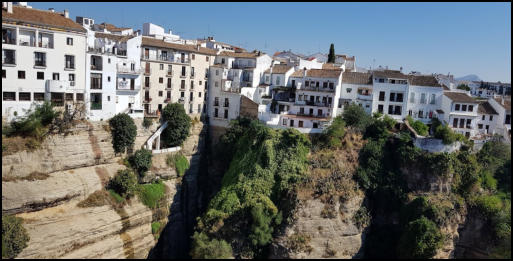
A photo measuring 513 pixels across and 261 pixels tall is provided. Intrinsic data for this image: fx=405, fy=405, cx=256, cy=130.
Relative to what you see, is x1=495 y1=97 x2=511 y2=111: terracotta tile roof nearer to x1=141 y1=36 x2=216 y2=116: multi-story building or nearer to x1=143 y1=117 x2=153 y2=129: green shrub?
x1=141 y1=36 x2=216 y2=116: multi-story building

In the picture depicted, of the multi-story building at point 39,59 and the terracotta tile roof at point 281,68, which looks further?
the terracotta tile roof at point 281,68

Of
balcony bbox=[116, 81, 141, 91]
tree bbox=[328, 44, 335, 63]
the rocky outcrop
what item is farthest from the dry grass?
tree bbox=[328, 44, 335, 63]

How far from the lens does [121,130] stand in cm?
4072

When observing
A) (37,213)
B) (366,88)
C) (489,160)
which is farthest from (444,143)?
(37,213)

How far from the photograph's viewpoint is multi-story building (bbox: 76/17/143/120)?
39969 mm

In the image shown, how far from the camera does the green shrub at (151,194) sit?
40.1 metres

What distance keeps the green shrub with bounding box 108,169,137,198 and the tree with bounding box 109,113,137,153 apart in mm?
3109

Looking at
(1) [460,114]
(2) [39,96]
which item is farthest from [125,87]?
(1) [460,114]

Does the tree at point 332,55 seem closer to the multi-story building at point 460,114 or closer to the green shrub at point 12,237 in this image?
the multi-story building at point 460,114

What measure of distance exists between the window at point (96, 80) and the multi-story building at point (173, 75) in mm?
6267

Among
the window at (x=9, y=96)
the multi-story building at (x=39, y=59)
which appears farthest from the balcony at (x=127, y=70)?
the window at (x=9, y=96)

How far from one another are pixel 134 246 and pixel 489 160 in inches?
1460

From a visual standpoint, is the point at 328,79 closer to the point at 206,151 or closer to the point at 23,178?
the point at 206,151

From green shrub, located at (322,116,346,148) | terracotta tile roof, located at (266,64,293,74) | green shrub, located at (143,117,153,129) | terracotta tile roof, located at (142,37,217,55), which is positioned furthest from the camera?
terracotta tile roof, located at (266,64,293,74)
